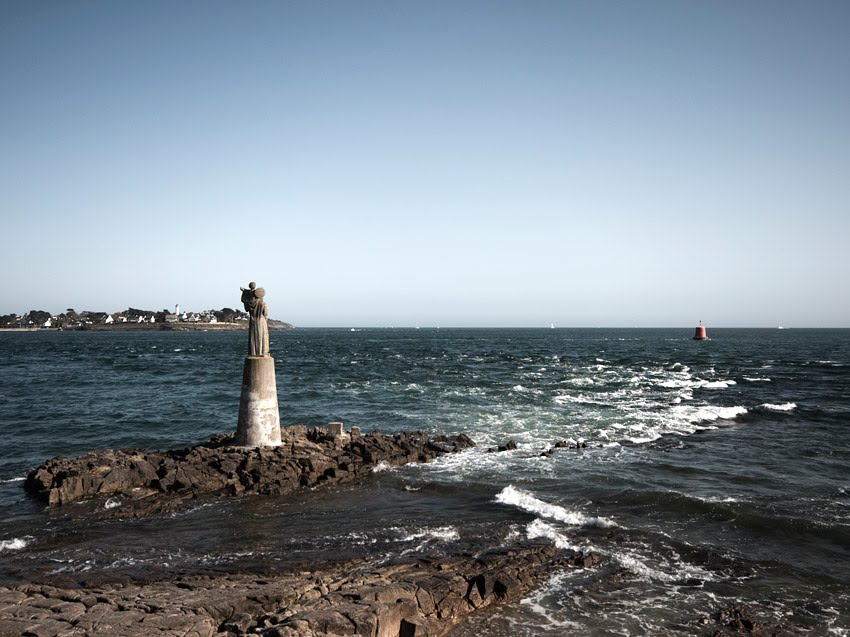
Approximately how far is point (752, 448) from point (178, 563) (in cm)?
2057

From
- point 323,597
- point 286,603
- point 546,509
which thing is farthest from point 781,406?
point 286,603

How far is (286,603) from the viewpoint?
28.0 ft

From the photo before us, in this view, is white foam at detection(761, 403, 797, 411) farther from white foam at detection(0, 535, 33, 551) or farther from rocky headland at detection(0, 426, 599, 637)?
white foam at detection(0, 535, 33, 551)

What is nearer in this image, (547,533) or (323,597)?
(323,597)

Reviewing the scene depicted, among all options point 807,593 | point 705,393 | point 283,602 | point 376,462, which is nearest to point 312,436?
point 376,462

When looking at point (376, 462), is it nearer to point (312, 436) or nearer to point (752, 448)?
point (312, 436)

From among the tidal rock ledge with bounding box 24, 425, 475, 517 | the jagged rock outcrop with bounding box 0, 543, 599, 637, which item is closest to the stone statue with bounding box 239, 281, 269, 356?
the tidal rock ledge with bounding box 24, 425, 475, 517

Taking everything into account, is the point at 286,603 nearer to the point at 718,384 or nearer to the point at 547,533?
the point at 547,533

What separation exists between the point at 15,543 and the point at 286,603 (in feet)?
23.1

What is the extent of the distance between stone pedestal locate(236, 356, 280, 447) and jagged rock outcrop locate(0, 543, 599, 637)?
28.4 ft

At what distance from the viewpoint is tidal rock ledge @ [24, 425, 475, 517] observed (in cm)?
1497

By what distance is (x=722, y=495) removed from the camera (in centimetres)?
1562

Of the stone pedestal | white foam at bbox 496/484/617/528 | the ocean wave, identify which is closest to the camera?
white foam at bbox 496/484/617/528

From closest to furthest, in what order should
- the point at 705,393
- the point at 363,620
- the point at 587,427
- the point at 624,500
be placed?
the point at 363,620
the point at 624,500
the point at 587,427
the point at 705,393
